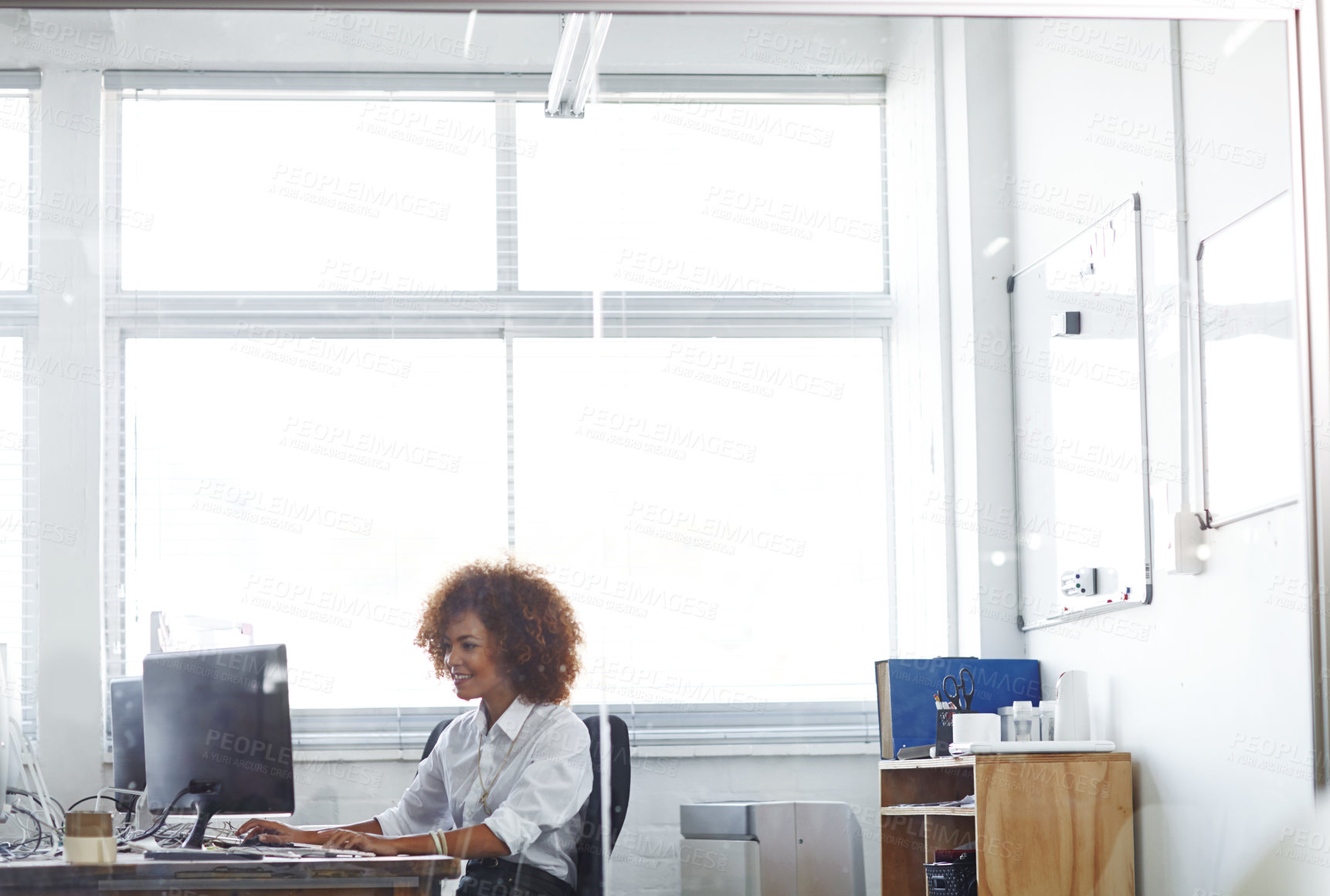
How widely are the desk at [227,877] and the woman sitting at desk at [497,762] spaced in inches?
7.3

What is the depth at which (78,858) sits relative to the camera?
2350 millimetres

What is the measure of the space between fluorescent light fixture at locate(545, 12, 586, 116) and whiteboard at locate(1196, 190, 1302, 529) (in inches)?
55.0

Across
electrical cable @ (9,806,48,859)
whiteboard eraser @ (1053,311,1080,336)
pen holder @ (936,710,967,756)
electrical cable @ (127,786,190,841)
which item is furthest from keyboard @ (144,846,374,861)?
whiteboard eraser @ (1053,311,1080,336)

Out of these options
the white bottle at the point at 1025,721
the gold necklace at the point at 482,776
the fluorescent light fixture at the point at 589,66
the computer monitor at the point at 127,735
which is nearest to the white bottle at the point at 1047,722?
the white bottle at the point at 1025,721

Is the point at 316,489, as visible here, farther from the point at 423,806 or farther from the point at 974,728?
the point at 974,728

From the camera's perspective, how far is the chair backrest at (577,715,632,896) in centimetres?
272

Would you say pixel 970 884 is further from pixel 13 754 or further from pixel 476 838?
pixel 13 754

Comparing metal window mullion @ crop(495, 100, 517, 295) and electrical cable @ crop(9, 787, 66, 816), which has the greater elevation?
metal window mullion @ crop(495, 100, 517, 295)

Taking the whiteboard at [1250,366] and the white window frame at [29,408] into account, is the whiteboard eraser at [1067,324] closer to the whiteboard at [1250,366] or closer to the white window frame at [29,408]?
the whiteboard at [1250,366]

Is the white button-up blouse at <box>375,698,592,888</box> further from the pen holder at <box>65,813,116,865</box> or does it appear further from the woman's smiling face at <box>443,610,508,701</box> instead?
the pen holder at <box>65,813,116,865</box>

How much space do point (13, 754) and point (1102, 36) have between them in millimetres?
2790

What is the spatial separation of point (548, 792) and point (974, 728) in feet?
3.18

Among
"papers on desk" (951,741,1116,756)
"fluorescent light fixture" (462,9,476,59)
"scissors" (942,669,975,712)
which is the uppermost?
"fluorescent light fixture" (462,9,476,59)

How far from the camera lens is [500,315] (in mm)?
3051
